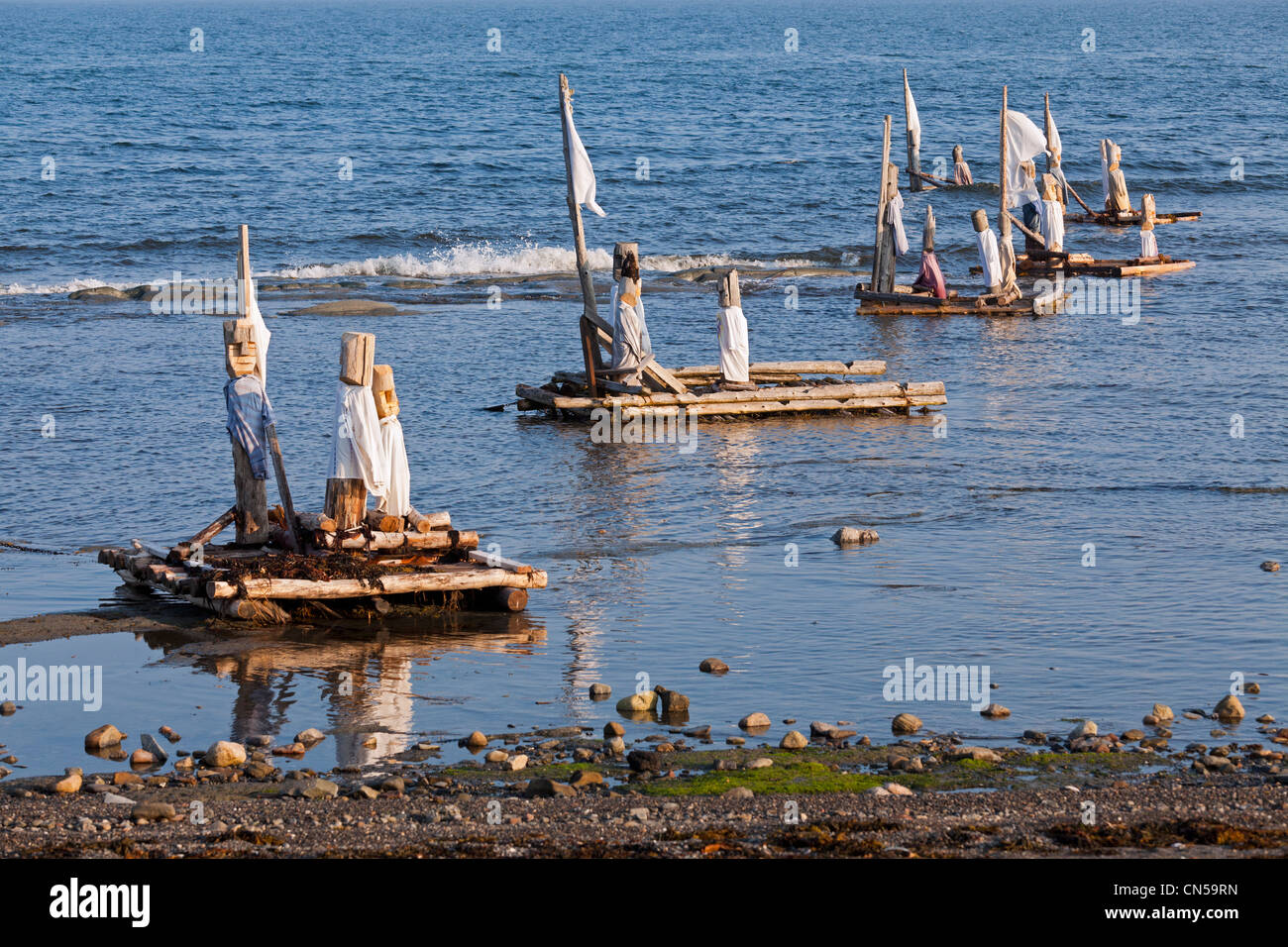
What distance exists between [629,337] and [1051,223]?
15.3 metres

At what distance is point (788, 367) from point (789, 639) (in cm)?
1026

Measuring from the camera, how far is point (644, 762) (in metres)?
9.13

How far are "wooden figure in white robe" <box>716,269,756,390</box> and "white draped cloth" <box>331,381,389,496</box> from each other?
27.1 ft

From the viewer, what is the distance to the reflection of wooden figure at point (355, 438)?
12.7 m

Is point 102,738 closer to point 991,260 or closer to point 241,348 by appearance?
point 241,348

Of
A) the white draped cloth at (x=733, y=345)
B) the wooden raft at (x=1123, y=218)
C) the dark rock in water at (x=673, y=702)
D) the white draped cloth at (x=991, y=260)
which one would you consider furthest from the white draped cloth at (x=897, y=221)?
the dark rock in water at (x=673, y=702)

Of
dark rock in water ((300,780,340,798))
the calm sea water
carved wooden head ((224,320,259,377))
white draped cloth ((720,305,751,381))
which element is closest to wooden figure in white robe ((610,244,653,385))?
white draped cloth ((720,305,751,381))

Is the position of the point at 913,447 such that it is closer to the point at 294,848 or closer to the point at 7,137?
the point at 294,848

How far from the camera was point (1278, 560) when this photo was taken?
13.8 meters

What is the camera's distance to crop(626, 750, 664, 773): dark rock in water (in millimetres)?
9117

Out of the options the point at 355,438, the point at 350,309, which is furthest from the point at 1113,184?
the point at 355,438

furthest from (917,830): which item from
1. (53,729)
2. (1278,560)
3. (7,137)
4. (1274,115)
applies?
(1274,115)

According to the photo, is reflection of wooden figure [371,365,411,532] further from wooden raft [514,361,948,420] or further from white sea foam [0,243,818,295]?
white sea foam [0,243,818,295]

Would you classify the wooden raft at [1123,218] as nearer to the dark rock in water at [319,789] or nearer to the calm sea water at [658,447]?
the calm sea water at [658,447]
